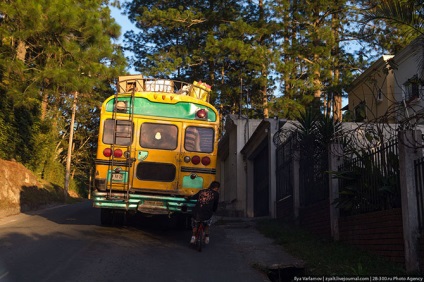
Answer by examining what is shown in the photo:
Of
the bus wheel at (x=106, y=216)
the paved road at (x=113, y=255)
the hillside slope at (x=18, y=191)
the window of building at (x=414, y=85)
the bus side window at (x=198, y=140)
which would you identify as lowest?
the paved road at (x=113, y=255)

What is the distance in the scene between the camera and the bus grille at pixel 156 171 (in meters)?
10.8

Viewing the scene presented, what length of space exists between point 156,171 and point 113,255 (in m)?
2.87

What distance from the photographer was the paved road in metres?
6.97

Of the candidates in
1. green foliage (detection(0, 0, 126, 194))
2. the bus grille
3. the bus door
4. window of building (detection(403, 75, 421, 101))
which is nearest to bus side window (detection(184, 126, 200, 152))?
the bus door

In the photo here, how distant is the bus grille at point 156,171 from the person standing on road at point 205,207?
3.93ft

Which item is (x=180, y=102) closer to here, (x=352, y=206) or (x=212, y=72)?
(x=352, y=206)

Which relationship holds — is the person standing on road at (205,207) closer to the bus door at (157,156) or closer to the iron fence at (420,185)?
the bus door at (157,156)

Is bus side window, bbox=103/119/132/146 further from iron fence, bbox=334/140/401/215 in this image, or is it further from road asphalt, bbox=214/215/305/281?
iron fence, bbox=334/140/401/215

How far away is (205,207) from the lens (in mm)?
9617

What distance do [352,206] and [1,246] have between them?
6874 mm

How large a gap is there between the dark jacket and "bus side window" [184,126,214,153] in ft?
4.49

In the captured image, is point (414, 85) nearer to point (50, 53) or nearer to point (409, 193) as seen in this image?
point (409, 193)

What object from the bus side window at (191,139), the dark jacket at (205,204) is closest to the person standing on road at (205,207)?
the dark jacket at (205,204)

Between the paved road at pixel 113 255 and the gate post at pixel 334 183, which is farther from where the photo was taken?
the gate post at pixel 334 183
